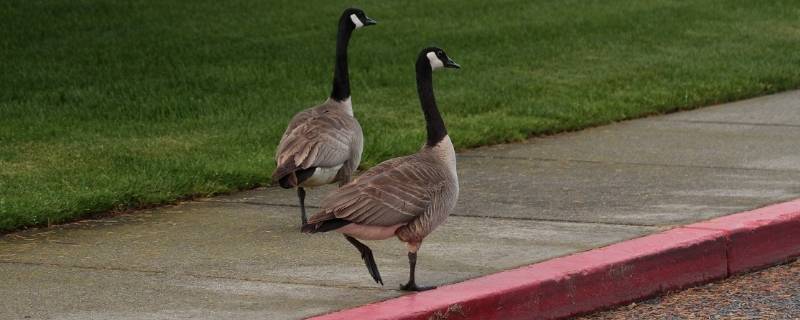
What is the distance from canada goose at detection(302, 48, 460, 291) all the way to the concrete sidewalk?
0.30m

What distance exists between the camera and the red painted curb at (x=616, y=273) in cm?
623

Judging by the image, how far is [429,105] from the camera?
6785mm

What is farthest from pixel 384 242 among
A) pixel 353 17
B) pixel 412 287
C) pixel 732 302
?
pixel 353 17

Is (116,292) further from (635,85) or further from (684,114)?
(635,85)

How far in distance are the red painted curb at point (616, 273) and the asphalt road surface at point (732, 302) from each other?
81mm

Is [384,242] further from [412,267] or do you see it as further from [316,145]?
[412,267]

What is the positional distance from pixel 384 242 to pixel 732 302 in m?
1.75

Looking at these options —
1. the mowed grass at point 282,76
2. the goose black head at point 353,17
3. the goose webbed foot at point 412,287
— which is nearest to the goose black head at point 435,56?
the goose webbed foot at point 412,287

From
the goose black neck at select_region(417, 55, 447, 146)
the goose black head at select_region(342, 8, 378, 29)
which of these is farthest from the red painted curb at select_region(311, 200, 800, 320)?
the goose black head at select_region(342, 8, 378, 29)

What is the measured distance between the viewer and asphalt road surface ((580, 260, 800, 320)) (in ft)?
21.8

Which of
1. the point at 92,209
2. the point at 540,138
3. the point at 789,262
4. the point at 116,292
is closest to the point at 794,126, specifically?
the point at 540,138

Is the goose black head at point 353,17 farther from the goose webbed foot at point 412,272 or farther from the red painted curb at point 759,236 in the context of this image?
the goose webbed foot at point 412,272

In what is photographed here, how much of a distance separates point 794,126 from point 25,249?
20.5ft

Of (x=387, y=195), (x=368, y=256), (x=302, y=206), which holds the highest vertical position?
(x=387, y=195)
